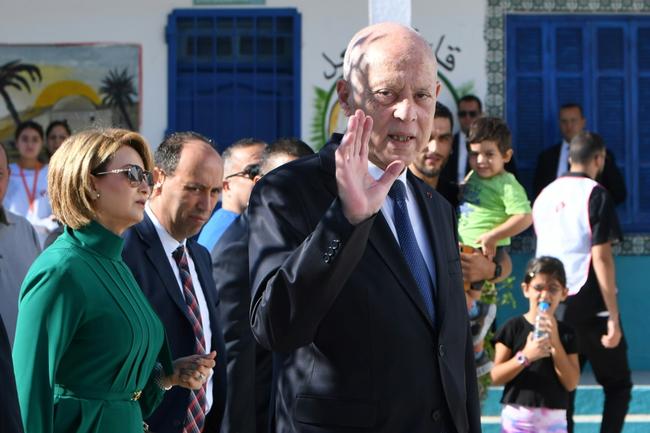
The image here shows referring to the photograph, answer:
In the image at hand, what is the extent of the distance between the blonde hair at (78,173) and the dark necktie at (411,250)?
0.96 m

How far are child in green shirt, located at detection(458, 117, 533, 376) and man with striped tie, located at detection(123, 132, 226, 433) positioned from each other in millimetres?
2933

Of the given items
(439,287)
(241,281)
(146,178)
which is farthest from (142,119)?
(439,287)

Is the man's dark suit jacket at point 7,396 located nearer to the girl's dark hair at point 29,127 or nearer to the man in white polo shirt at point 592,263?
the man in white polo shirt at point 592,263

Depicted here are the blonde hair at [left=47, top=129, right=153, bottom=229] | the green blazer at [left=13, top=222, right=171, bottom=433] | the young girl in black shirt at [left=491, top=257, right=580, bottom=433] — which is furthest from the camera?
the young girl in black shirt at [left=491, top=257, right=580, bottom=433]

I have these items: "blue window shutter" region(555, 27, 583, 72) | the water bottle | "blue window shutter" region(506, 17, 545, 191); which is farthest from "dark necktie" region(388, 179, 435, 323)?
"blue window shutter" region(555, 27, 583, 72)

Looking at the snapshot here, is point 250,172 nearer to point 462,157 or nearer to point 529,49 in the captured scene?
point 462,157

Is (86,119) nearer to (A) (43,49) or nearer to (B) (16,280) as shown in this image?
(A) (43,49)

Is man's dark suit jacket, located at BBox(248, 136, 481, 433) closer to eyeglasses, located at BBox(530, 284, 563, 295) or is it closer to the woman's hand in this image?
the woman's hand

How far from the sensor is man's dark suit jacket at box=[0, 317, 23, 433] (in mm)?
2635

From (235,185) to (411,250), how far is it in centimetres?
295

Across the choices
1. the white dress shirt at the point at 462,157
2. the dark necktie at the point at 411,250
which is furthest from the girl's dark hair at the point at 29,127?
the dark necktie at the point at 411,250

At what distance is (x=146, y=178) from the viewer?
3887mm

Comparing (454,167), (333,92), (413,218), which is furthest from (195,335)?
(333,92)

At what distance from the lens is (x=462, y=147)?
384 inches
